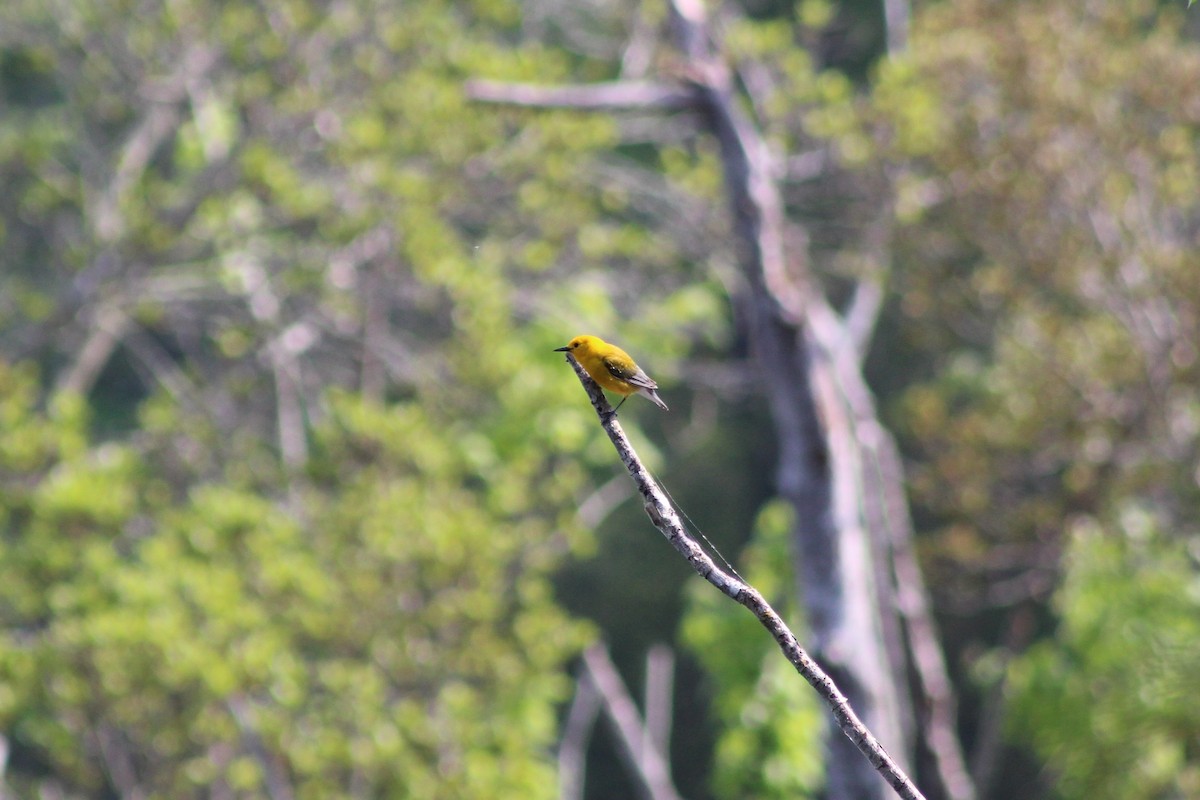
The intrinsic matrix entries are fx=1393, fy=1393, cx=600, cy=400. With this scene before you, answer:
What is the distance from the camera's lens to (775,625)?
1.94 metres

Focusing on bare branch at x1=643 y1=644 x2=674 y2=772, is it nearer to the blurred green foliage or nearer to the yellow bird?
the blurred green foliage

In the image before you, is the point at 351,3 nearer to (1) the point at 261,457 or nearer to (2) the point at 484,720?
(1) the point at 261,457

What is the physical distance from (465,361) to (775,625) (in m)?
7.53

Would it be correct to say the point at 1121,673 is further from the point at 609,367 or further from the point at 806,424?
the point at 609,367

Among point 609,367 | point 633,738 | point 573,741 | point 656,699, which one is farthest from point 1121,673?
point 573,741

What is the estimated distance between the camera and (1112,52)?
8531mm

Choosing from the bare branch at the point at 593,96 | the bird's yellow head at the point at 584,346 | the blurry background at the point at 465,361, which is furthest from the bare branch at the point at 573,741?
the bird's yellow head at the point at 584,346

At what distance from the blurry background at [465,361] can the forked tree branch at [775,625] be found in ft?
17.4

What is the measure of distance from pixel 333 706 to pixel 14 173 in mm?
4802

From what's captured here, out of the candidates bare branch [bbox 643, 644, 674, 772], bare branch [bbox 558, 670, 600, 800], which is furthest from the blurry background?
bare branch [bbox 643, 644, 674, 772]

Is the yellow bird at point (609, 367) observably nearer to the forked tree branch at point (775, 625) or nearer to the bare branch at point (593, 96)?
the forked tree branch at point (775, 625)

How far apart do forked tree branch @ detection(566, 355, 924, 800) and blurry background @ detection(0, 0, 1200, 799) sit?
532 cm

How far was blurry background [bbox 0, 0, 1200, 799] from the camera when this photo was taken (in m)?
8.14

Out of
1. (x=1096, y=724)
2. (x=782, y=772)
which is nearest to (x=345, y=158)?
(x=782, y=772)
